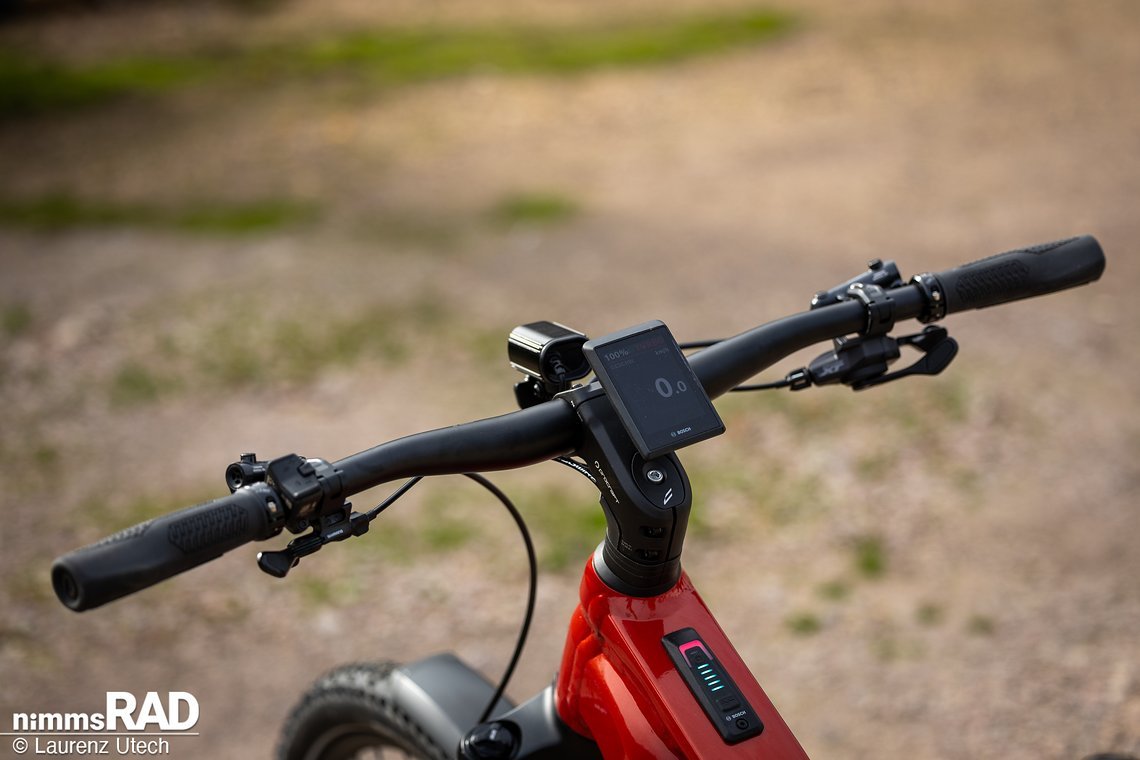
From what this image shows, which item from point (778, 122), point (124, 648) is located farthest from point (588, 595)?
point (778, 122)

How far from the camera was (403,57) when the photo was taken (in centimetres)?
Answer: 957

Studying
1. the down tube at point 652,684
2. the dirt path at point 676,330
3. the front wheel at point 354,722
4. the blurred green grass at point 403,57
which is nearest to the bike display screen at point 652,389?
the down tube at point 652,684

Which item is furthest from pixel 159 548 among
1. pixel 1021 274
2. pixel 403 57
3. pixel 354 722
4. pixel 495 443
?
pixel 403 57

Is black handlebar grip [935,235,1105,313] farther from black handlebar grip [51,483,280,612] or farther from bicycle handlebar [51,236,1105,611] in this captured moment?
black handlebar grip [51,483,280,612]

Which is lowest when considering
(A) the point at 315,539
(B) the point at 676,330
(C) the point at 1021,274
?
(A) the point at 315,539

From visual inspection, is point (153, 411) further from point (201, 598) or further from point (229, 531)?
point (229, 531)

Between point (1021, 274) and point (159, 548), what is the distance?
1.55 meters

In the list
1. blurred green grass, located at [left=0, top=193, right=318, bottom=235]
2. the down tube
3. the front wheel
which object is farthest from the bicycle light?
blurred green grass, located at [left=0, top=193, right=318, bottom=235]

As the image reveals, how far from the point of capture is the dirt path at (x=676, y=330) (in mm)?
3947

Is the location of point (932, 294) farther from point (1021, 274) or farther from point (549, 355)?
point (549, 355)

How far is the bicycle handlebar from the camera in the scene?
4.49 ft

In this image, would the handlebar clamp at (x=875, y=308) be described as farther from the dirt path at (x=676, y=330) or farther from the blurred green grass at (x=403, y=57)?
the blurred green grass at (x=403, y=57)

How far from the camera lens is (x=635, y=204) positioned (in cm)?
718

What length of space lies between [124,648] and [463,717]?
224 centimetres
